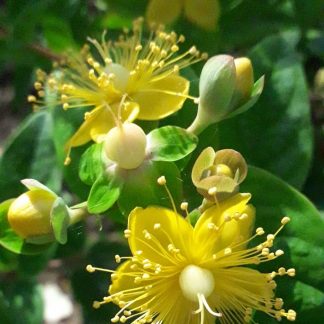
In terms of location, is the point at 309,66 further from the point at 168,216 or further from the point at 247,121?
the point at 168,216

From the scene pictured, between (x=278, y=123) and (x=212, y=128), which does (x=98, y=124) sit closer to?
(x=212, y=128)

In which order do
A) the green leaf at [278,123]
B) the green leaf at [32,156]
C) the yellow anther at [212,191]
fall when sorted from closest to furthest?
the yellow anther at [212,191] < the green leaf at [278,123] < the green leaf at [32,156]

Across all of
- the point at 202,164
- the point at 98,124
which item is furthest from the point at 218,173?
the point at 98,124

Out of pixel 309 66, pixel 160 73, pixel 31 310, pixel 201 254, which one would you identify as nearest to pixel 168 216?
pixel 201 254

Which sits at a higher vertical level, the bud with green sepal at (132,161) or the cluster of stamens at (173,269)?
the bud with green sepal at (132,161)

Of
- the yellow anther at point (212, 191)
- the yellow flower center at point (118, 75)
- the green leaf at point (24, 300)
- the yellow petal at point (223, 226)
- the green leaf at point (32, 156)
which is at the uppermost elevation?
the yellow flower center at point (118, 75)

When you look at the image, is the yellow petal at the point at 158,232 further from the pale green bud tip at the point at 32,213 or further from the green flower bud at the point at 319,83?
the green flower bud at the point at 319,83

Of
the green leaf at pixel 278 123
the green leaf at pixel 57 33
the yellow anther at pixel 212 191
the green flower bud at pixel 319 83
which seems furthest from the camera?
the green flower bud at pixel 319 83

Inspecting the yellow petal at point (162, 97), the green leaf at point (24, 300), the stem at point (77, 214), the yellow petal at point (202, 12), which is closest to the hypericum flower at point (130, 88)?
the yellow petal at point (162, 97)

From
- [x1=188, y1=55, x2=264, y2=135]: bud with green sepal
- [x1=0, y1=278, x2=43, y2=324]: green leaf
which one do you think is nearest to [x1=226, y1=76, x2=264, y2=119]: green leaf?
[x1=188, y1=55, x2=264, y2=135]: bud with green sepal
